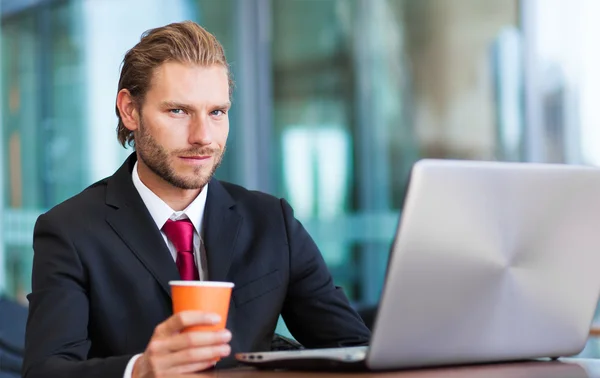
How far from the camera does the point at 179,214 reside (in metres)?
1.78

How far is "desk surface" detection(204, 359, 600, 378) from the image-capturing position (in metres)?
1.24

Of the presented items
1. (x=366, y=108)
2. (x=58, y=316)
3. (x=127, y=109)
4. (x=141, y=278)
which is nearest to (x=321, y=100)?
(x=366, y=108)

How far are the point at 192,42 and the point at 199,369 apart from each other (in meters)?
0.71

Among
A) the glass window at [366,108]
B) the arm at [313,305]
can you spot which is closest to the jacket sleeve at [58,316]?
the arm at [313,305]

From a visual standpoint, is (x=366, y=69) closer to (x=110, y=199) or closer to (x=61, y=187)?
(x=61, y=187)

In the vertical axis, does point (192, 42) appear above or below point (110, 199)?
above

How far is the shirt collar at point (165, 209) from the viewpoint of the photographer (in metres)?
1.76

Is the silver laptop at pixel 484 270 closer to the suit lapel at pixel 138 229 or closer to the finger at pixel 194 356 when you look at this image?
the finger at pixel 194 356

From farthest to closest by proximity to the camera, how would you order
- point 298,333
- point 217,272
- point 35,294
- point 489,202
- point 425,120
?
point 425,120
point 298,333
point 217,272
point 35,294
point 489,202

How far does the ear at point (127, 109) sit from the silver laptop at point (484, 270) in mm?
654

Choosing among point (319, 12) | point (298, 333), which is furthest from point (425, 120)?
point (298, 333)

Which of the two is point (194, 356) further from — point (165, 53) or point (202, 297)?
point (165, 53)

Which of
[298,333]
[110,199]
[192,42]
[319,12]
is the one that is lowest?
[298,333]

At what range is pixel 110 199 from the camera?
1.75m
